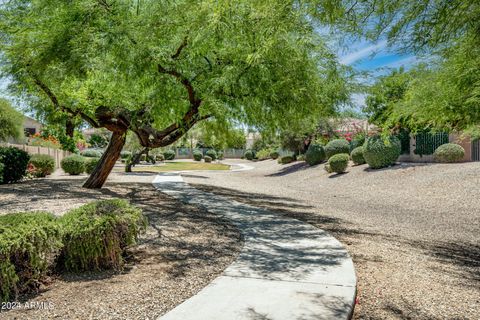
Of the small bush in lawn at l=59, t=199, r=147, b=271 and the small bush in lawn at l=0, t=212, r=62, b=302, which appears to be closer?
the small bush in lawn at l=0, t=212, r=62, b=302

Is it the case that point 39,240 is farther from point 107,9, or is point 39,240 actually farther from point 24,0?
Answer: point 24,0

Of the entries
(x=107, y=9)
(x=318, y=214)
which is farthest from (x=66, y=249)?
(x=318, y=214)

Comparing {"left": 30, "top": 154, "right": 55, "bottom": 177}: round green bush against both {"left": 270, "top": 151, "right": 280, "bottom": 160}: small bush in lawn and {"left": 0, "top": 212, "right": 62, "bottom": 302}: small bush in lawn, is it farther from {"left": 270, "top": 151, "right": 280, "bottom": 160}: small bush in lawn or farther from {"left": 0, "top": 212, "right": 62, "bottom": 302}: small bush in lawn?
{"left": 270, "top": 151, "right": 280, "bottom": 160}: small bush in lawn

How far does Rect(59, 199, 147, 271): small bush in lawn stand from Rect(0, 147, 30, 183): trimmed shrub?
1192 cm

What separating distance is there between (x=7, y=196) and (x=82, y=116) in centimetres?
312

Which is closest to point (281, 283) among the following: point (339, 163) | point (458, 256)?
point (458, 256)

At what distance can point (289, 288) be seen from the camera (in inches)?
167

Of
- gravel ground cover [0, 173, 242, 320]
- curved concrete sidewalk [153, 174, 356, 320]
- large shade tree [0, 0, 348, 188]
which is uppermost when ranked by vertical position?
large shade tree [0, 0, 348, 188]

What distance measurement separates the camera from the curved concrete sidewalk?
11.7 feet

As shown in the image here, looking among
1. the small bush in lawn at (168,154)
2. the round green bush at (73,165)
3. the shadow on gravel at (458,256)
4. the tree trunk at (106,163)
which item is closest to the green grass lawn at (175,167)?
the round green bush at (73,165)

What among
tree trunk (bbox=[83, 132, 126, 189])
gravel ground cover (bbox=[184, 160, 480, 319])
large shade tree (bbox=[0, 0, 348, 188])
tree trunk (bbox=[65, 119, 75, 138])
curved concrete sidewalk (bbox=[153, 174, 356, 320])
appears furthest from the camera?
tree trunk (bbox=[65, 119, 75, 138])

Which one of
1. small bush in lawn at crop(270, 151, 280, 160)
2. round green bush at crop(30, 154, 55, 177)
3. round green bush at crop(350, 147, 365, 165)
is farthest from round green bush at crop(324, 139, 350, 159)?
small bush in lawn at crop(270, 151, 280, 160)

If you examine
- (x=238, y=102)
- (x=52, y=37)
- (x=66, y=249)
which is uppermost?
(x=52, y=37)

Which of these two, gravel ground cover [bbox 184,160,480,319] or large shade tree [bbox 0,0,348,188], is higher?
large shade tree [bbox 0,0,348,188]
